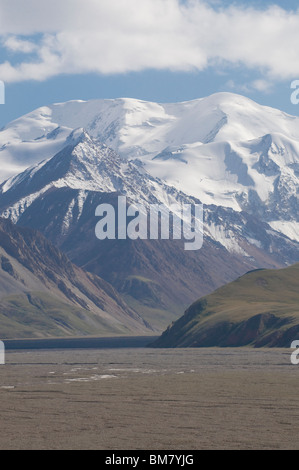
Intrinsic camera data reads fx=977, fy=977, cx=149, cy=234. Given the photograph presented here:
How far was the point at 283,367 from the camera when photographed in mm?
172000

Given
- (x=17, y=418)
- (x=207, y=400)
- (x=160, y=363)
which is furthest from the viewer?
(x=160, y=363)

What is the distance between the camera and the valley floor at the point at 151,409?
85750 millimetres

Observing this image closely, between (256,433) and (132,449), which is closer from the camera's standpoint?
(132,449)

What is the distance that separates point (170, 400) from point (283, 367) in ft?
196

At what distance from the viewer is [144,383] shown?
141 metres

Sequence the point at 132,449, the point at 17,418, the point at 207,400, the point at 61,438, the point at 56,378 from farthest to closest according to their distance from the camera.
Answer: the point at 56,378, the point at 207,400, the point at 17,418, the point at 61,438, the point at 132,449

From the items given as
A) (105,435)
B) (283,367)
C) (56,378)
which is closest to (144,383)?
(56,378)

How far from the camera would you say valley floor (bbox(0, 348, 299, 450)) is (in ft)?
281

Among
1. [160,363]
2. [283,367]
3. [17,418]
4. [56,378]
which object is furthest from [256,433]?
[160,363]

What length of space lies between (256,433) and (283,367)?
84.2 metres

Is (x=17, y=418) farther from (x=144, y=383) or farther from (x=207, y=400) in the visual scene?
(x=144, y=383)

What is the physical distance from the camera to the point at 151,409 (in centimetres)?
10719
